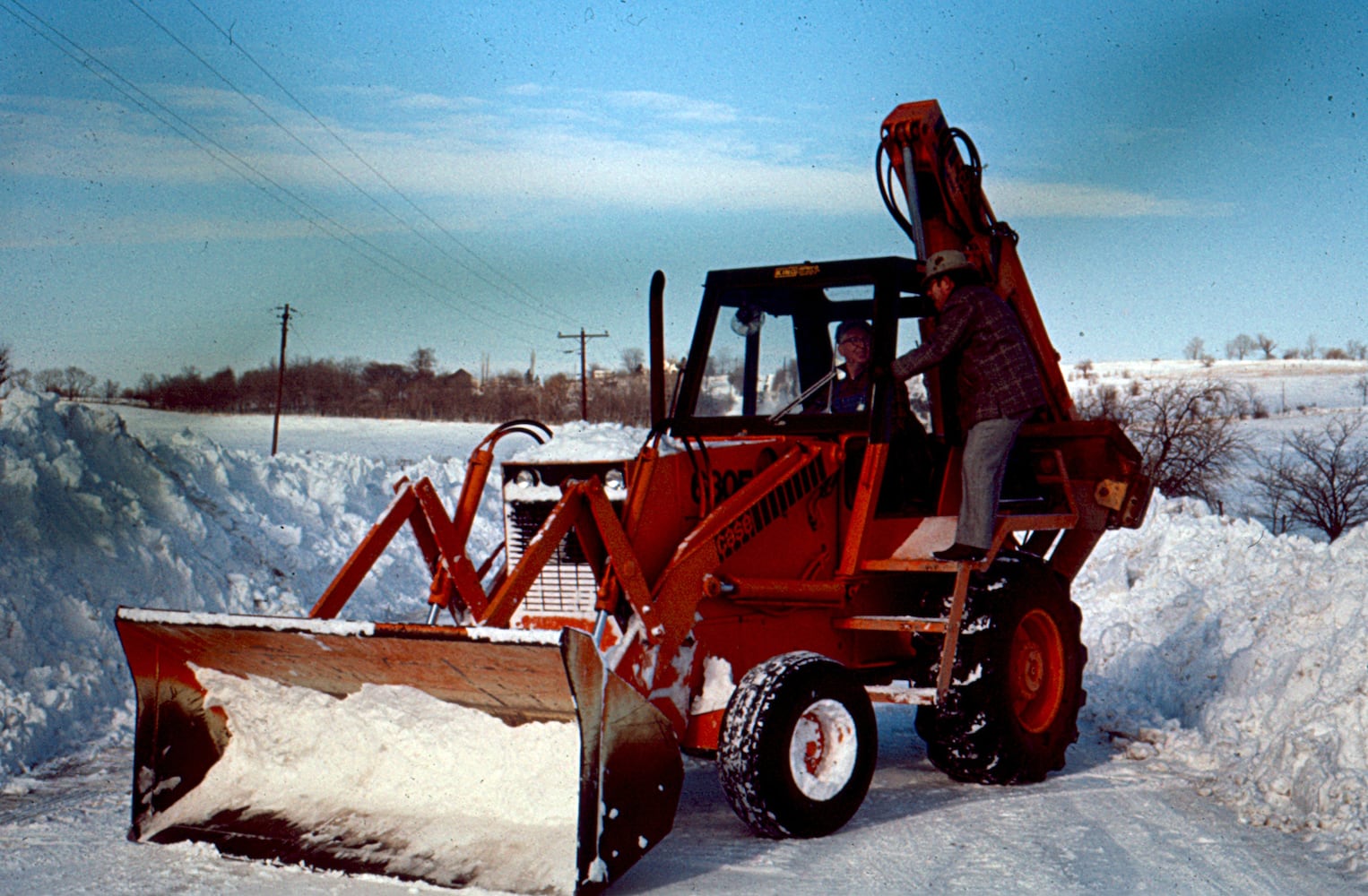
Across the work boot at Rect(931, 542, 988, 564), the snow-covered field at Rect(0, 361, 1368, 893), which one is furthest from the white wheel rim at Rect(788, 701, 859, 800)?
the work boot at Rect(931, 542, 988, 564)

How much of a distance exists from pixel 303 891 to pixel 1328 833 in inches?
172

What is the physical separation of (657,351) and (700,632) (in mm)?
1685

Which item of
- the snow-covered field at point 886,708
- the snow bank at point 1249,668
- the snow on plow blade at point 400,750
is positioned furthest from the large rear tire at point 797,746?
the snow bank at point 1249,668

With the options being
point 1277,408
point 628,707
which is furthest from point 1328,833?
point 1277,408

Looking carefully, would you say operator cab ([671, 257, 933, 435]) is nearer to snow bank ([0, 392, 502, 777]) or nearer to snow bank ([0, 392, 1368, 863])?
snow bank ([0, 392, 1368, 863])

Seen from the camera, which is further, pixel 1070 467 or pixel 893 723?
pixel 893 723

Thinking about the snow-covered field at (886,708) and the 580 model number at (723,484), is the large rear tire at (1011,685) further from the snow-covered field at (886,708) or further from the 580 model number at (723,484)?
the 580 model number at (723,484)

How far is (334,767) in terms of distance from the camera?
561cm

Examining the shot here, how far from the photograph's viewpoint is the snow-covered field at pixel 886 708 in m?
5.20

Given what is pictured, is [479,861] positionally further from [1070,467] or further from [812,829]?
[1070,467]

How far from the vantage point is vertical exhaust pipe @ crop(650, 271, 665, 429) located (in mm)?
6660

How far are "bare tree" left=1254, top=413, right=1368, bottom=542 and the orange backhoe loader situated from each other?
42.4 feet

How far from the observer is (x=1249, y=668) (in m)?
8.12

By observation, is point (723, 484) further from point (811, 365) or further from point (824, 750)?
point (824, 750)
